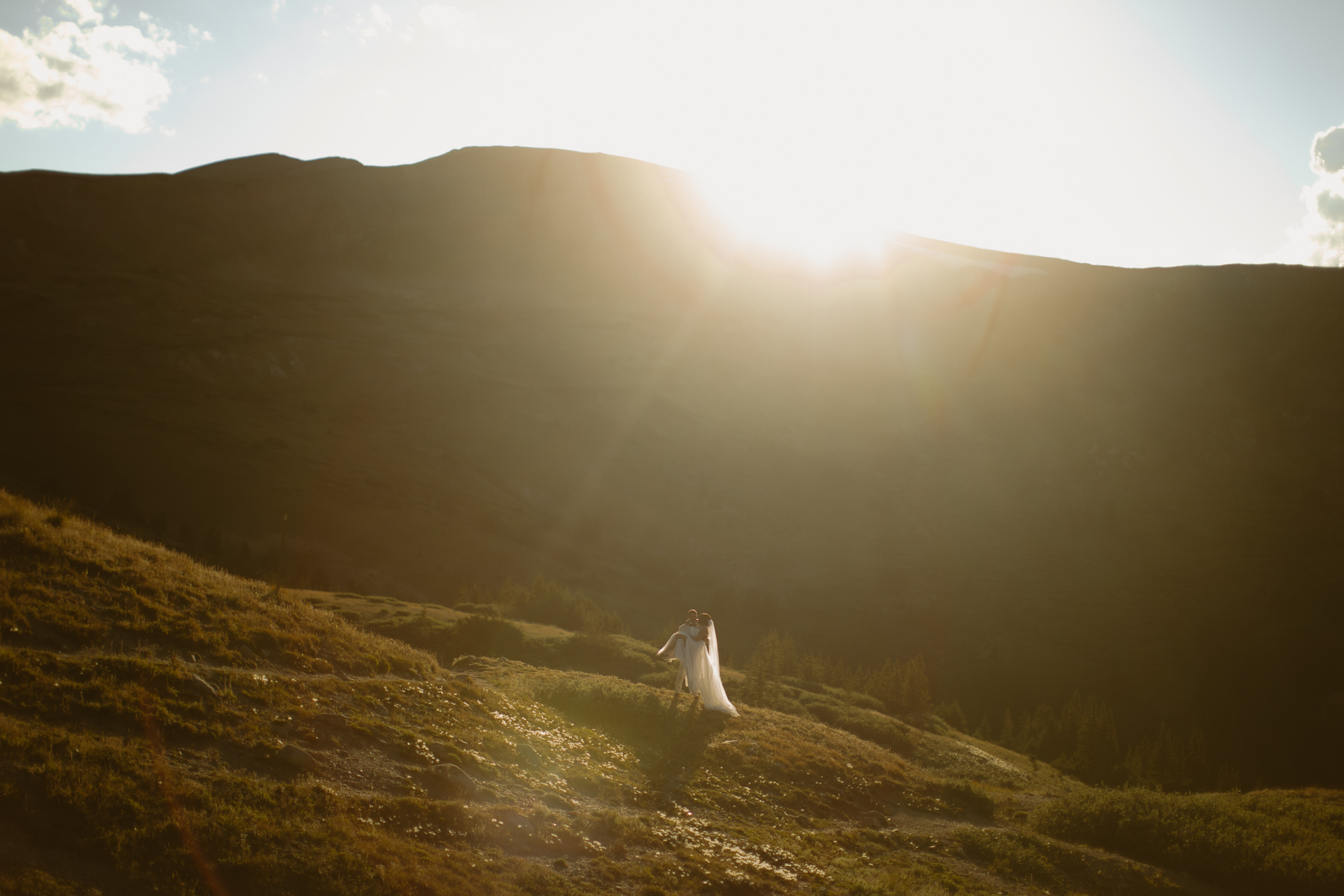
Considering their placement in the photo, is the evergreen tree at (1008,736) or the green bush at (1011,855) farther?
the evergreen tree at (1008,736)

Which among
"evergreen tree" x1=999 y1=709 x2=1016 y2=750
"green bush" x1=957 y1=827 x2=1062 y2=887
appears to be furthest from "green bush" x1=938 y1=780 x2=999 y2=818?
"evergreen tree" x1=999 y1=709 x2=1016 y2=750

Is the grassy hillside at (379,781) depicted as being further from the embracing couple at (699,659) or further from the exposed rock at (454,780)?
the embracing couple at (699,659)

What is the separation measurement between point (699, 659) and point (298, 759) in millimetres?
9029

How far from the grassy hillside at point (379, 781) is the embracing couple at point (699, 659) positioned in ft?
2.22

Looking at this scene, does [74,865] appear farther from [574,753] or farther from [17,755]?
[574,753]

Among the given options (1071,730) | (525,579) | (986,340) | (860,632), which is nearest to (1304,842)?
(1071,730)

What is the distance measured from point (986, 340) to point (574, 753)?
9675cm

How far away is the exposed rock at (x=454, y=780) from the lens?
9398mm

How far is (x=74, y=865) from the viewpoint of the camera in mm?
5922

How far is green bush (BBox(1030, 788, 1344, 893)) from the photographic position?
37.0ft

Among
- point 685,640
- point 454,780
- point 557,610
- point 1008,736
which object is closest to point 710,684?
point 685,640

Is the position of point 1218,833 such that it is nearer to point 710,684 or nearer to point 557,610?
point 710,684

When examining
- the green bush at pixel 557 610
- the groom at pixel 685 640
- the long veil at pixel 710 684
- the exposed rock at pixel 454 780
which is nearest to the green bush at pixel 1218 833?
the long veil at pixel 710 684

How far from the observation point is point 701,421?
7700 centimetres
